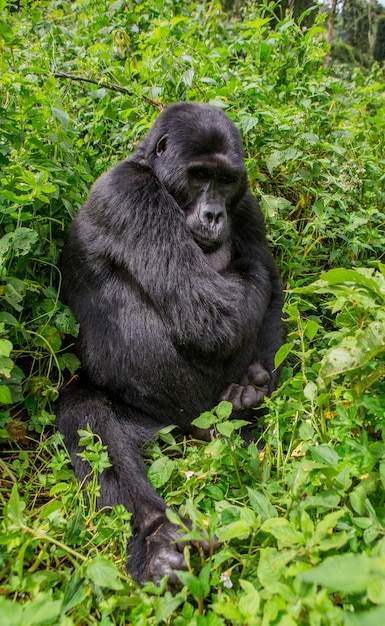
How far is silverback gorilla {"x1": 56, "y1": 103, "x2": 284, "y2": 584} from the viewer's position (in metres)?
2.74

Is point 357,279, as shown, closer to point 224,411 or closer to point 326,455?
point 326,455

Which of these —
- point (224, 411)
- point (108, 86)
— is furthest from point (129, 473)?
point (108, 86)

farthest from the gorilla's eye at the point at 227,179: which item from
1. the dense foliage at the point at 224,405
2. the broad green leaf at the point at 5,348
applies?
the broad green leaf at the point at 5,348

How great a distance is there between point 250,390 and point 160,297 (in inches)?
30.1

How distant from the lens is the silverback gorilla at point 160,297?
2736 mm

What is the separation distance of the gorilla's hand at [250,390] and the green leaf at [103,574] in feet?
4.31

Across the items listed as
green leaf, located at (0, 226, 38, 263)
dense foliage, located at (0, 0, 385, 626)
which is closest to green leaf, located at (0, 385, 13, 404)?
dense foliage, located at (0, 0, 385, 626)

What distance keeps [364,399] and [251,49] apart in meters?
3.83

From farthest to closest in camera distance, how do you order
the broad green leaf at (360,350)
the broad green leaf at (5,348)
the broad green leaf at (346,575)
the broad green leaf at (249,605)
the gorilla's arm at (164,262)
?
the gorilla's arm at (164,262), the broad green leaf at (5,348), the broad green leaf at (360,350), the broad green leaf at (249,605), the broad green leaf at (346,575)

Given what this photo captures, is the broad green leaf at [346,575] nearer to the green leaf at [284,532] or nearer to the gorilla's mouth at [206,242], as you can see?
the green leaf at [284,532]

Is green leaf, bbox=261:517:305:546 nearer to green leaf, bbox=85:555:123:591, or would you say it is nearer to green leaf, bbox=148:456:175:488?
green leaf, bbox=85:555:123:591

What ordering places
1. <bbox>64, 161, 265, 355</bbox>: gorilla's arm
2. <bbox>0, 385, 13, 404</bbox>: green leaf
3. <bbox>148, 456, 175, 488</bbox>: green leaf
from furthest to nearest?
<bbox>64, 161, 265, 355</bbox>: gorilla's arm, <bbox>148, 456, 175, 488</bbox>: green leaf, <bbox>0, 385, 13, 404</bbox>: green leaf

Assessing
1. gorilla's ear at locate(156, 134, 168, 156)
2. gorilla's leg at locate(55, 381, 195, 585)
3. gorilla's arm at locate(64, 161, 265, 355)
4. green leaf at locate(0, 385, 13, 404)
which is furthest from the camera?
gorilla's ear at locate(156, 134, 168, 156)

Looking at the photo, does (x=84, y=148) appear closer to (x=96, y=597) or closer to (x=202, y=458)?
(x=202, y=458)
